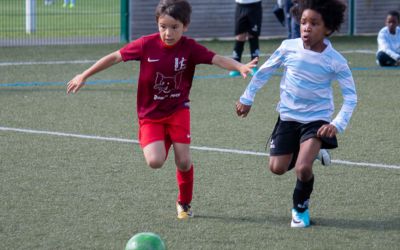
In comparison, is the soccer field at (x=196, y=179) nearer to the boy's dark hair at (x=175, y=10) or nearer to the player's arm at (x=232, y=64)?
the player's arm at (x=232, y=64)

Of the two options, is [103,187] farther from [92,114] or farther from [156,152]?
[92,114]

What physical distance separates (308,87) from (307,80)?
49 millimetres

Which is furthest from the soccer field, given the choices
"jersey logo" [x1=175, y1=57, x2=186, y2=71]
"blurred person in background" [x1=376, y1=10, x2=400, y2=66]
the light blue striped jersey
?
"blurred person in background" [x1=376, y1=10, x2=400, y2=66]

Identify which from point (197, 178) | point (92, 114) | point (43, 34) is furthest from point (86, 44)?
point (197, 178)

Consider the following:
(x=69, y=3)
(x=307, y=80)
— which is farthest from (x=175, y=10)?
(x=69, y=3)

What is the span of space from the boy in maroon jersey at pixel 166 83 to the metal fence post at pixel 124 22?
38.5ft

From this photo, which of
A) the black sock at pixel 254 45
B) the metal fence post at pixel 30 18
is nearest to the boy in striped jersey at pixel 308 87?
the black sock at pixel 254 45

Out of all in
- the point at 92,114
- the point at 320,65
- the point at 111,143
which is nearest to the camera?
the point at 320,65

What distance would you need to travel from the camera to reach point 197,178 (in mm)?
7734

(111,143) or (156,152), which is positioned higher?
(156,152)

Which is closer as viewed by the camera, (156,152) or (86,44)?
(156,152)

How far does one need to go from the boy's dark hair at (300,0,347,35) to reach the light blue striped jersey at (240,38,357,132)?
0.16 m

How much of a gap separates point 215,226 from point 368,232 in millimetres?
1031

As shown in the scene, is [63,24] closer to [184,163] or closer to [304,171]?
[184,163]
